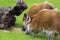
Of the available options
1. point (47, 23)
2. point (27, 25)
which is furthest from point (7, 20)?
point (47, 23)

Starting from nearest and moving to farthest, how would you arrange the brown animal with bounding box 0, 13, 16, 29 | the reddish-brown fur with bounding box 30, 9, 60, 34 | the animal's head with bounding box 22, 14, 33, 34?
the reddish-brown fur with bounding box 30, 9, 60, 34 < the animal's head with bounding box 22, 14, 33, 34 < the brown animal with bounding box 0, 13, 16, 29

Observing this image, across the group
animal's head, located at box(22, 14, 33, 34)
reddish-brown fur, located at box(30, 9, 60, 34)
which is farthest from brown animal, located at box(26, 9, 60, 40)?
animal's head, located at box(22, 14, 33, 34)

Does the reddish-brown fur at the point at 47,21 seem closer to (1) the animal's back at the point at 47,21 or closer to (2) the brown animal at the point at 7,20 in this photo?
(1) the animal's back at the point at 47,21

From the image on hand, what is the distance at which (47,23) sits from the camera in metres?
10.8

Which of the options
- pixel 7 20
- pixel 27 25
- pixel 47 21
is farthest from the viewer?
pixel 7 20

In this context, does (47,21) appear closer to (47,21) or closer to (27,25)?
(47,21)

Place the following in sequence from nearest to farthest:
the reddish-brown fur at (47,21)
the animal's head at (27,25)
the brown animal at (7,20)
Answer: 1. the reddish-brown fur at (47,21)
2. the animal's head at (27,25)
3. the brown animal at (7,20)

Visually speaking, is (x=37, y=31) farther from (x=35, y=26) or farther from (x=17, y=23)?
(x=17, y=23)

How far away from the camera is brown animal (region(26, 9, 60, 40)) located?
10.5 m

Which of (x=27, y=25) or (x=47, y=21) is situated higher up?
(x=47, y=21)

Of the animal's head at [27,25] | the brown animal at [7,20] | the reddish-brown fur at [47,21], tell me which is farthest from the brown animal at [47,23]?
the brown animal at [7,20]

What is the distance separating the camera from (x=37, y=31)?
11.4 m

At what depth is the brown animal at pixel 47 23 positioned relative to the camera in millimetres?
10492

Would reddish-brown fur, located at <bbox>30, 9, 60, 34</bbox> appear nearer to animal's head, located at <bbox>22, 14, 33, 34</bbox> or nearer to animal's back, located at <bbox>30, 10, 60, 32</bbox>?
animal's back, located at <bbox>30, 10, 60, 32</bbox>
